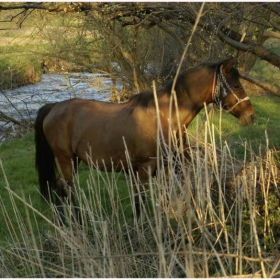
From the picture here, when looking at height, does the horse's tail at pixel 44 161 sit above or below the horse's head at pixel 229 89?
below

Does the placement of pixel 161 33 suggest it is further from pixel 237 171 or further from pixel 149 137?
pixel 237 171

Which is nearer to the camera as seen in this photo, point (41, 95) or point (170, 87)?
point (170, 87)

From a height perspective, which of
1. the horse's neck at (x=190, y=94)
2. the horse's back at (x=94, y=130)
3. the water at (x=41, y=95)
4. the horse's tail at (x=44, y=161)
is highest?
the horse's neck at (x=190, y=94)

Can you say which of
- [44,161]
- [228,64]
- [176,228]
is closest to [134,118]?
[228,64]

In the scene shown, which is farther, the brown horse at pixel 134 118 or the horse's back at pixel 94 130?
the horse's back at pixel 94 130

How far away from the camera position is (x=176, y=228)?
4.45 metres

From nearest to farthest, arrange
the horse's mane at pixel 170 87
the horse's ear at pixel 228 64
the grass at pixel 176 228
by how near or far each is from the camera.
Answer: the grass at pixel 176 228, the horse's ear at pixel 228 64, the horse's mane at pixel 170 87

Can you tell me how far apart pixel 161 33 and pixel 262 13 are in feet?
22.2

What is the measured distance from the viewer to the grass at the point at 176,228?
3.13 meters

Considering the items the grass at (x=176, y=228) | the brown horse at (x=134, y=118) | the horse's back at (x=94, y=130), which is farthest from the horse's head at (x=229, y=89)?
the horse's back at (x=94, y=130)

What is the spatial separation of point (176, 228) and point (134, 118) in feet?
5.67

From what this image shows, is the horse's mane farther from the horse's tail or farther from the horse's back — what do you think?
the horse's tail

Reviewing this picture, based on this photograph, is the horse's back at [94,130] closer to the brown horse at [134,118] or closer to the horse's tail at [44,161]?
the brown horse at [134,118]

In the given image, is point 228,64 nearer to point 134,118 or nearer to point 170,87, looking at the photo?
point 170,87
